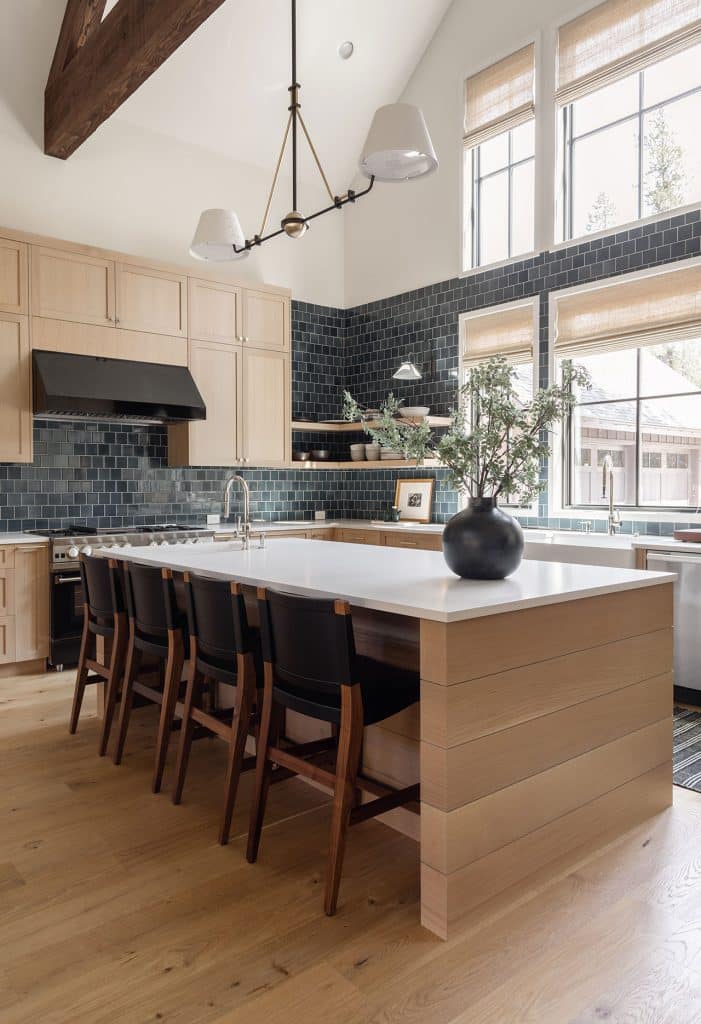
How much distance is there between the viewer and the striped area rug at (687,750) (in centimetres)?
292

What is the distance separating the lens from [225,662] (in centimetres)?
260

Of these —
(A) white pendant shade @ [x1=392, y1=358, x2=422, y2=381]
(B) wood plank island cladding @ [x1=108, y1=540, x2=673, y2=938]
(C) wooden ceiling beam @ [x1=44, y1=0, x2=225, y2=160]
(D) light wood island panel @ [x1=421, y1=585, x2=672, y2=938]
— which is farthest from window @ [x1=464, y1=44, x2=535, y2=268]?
(D) light wood island panel @ [x1=421, y1=585, x2=672, y2=938]

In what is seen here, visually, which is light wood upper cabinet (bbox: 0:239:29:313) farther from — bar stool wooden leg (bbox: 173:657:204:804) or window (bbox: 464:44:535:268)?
window (bbox: 464:44:535:268)

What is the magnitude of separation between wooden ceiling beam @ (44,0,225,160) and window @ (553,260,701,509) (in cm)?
295

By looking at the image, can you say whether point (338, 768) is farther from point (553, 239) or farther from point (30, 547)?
point (553, 239)

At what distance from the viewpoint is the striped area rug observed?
9.59 feet

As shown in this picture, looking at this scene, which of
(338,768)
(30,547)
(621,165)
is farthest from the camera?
(621,165)

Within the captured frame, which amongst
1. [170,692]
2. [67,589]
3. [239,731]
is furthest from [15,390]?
[239,731]

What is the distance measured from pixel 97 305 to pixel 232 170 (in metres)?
2.04

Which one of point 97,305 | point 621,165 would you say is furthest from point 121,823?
point 621,165

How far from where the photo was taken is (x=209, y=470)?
20.1ft

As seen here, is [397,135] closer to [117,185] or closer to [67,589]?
[67,589]

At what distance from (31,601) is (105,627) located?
1529 millimetres

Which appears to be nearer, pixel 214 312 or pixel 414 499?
pixel 214 312
